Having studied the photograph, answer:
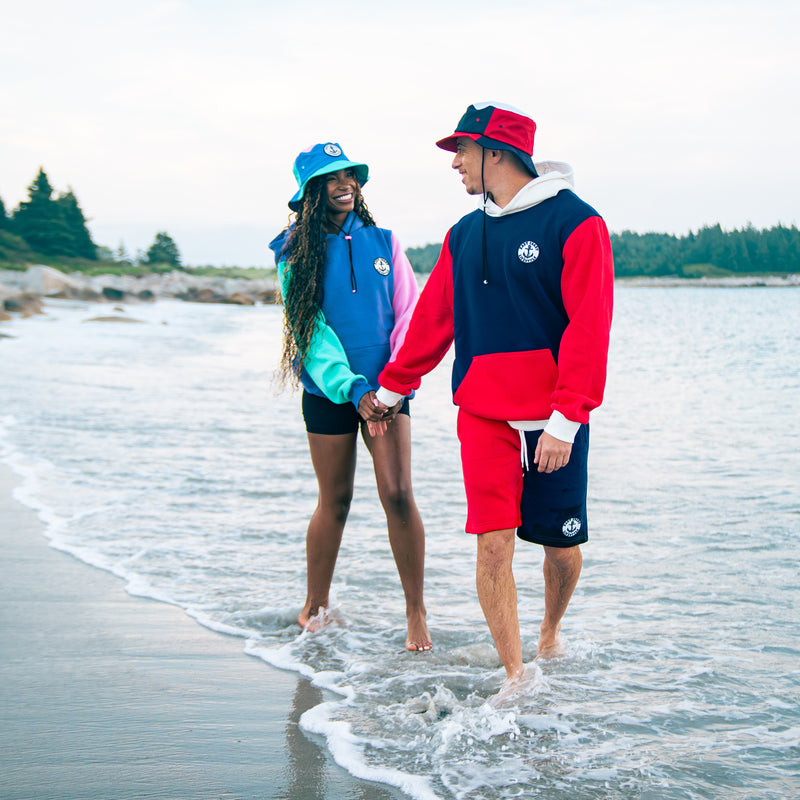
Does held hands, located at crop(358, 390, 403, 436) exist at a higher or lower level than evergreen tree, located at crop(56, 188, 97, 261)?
lower

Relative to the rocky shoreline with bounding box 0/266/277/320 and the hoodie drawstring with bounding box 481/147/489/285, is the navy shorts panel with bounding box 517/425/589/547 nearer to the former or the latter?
the hoodie drawstring with bounding box 481/147/489/285

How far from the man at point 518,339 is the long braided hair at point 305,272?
0.73m

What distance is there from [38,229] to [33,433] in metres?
67.9

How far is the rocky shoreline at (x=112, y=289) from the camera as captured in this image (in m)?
30.7

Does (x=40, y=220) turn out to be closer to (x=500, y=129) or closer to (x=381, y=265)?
(x=381, y=265)

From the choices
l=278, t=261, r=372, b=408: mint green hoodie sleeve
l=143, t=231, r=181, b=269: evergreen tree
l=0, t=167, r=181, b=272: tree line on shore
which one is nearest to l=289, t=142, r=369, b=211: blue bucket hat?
l=278, t=261, r=372, b=408: mint green hoodie sleeve

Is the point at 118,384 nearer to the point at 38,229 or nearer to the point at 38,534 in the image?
the point at 38,534

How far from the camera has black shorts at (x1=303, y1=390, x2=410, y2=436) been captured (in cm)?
368

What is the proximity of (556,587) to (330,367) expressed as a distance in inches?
50.0

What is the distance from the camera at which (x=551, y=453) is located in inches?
109

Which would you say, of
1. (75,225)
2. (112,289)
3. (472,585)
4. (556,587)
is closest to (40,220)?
(75,225)

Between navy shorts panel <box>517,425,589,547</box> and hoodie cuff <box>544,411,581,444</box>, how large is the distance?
0.68ft

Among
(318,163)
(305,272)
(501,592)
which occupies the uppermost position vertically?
(318,163)

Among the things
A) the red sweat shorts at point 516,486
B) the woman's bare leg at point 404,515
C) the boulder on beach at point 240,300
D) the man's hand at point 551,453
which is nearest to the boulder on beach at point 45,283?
the boulder on beach at point 240,300
